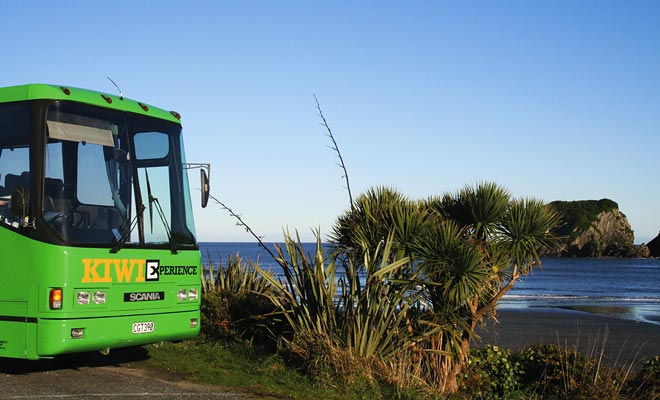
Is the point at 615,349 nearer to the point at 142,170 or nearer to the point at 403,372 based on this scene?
the point at 403,372

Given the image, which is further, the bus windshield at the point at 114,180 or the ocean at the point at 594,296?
the ocean at the point at 594,296

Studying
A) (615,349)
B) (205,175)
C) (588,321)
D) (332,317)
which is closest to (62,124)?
(205,175)

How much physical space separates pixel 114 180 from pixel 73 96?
107cm

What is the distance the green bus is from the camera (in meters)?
8.56

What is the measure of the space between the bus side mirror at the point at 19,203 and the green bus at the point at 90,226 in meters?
0.01

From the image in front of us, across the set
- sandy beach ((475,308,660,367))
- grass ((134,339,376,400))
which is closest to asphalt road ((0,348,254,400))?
grass ((134,339,376,400))

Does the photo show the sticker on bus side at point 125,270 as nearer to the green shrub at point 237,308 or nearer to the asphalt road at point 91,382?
the asphalt road at point 91,382

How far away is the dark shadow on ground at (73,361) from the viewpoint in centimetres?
991

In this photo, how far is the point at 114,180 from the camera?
9.46 m

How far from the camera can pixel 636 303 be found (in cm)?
4478

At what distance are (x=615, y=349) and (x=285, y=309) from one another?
12.8 metres

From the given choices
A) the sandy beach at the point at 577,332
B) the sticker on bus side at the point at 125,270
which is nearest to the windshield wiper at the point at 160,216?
Answer: the sticker on bus side at the point at 125,270

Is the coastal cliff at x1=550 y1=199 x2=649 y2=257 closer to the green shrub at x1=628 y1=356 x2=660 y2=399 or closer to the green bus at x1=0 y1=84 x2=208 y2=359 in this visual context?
the green shrub at x1=628 y1=356 x2=660 y2=399

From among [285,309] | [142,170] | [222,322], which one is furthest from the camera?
[222,322]
